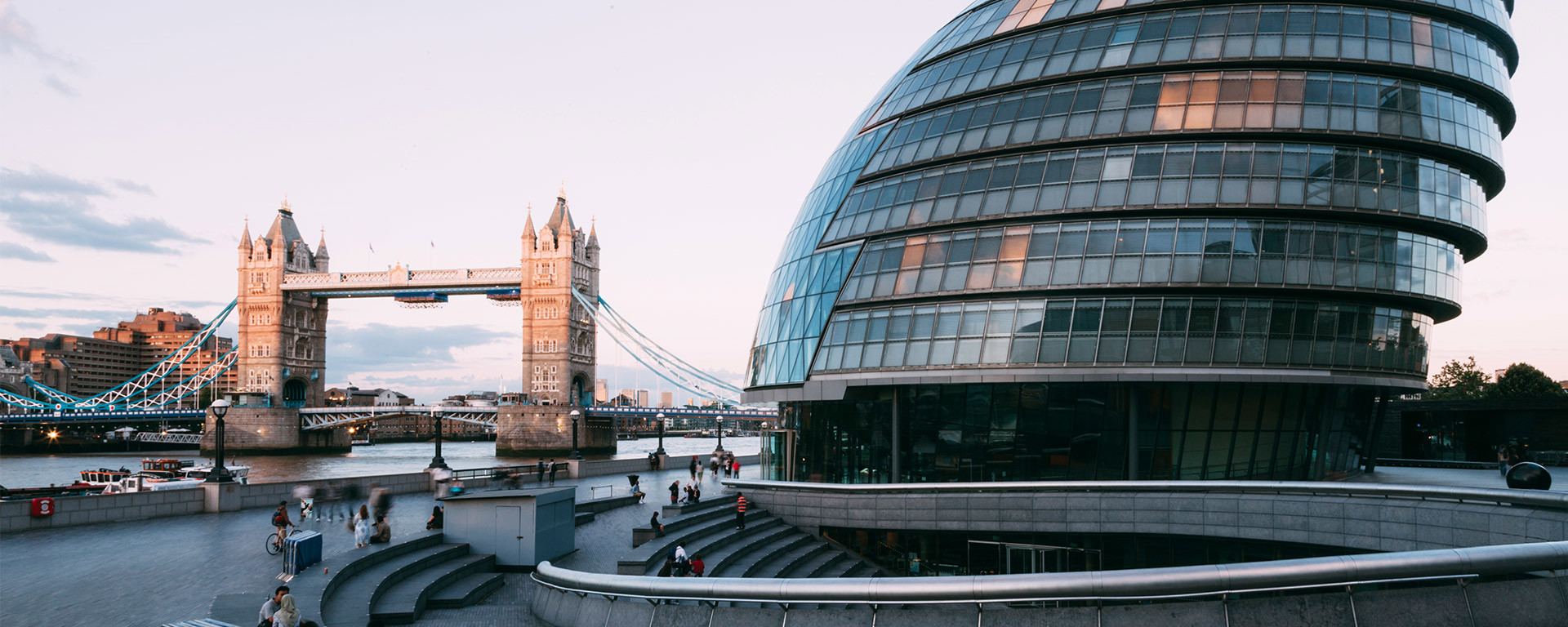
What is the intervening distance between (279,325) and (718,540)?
512ft

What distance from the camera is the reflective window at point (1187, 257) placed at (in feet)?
105

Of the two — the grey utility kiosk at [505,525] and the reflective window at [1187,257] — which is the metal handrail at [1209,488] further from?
the grey utility kiosk at [505,525]

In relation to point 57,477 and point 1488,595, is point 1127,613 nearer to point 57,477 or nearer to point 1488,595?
point 1488,595

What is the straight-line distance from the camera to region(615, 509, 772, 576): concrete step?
70.5 feet

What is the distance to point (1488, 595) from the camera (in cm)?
1145

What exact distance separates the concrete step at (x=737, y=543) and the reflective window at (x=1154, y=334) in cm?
655

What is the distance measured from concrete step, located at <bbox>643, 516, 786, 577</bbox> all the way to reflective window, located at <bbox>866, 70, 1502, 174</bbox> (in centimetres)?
1540

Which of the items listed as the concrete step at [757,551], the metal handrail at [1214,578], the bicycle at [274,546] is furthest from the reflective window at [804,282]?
the metal handrail at [1214,578]

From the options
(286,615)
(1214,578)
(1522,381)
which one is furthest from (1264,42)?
(1522,381)

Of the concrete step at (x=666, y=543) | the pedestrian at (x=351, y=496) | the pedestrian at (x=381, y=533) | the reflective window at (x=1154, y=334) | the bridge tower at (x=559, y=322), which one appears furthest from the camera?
the bridge tower at (x=559, y=322)

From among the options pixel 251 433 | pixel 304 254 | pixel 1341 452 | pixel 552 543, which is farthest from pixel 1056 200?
pixel 304 254

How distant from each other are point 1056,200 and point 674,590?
2373 centimetres

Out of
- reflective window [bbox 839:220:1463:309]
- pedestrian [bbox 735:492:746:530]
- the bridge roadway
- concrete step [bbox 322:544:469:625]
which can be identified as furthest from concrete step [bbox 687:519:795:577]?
the bridge roadway

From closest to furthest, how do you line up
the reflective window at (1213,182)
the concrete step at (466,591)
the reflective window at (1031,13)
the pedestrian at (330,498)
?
the concrete step at (466,591) < the reflective window at (1213,182) < the pedestrian at (330,498) < the reflective window at (1031,13)
